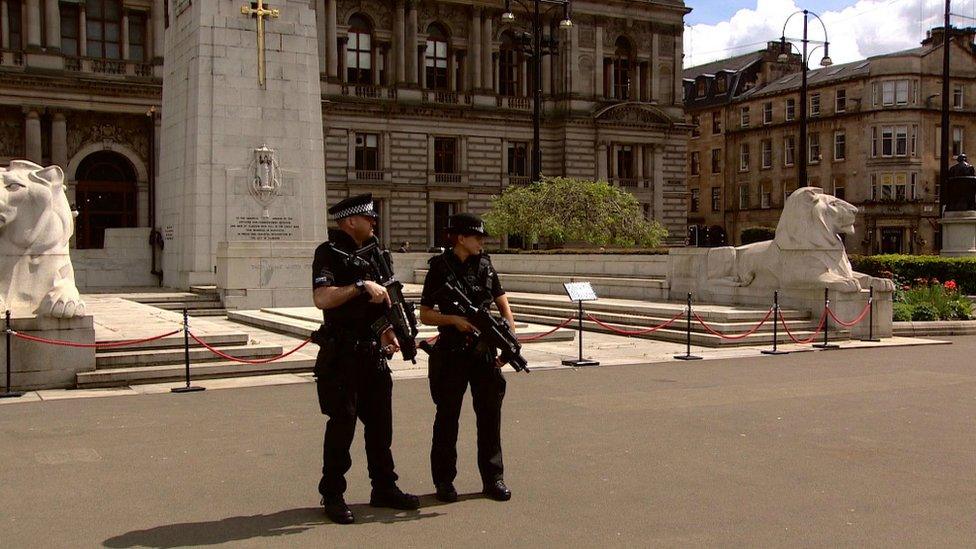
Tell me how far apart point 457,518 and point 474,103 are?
201 feet

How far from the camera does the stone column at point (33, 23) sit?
172ft

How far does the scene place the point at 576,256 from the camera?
31.3 metres

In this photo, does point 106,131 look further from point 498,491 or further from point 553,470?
point 498,491

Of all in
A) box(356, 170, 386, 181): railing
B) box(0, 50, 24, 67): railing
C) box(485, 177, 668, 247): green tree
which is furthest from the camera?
box(356, 170, 386, 181): railing

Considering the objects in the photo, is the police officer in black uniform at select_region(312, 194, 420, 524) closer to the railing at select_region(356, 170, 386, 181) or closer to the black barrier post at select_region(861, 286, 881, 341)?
the black barrier post at select_region(861, 286, 881, 341)

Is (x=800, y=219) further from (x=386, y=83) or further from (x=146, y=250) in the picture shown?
(x=386, y=83)

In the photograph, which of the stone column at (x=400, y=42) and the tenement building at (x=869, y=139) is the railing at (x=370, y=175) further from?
the tenement building at (x=869, y=139)

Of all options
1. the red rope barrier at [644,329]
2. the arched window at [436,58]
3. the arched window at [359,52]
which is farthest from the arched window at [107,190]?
the red rope barrier at [644,329]

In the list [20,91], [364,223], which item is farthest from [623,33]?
[364,223]

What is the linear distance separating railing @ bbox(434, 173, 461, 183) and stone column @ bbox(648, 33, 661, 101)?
16264 millimetres

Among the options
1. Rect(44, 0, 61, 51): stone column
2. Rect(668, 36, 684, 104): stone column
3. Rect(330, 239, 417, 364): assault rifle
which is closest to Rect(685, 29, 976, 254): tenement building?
Rect(668, 36, 684, 104): stone column

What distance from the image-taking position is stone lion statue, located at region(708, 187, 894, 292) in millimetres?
20641

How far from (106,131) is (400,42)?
19.3m

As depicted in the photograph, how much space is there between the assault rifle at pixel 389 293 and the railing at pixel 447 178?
193 feet
